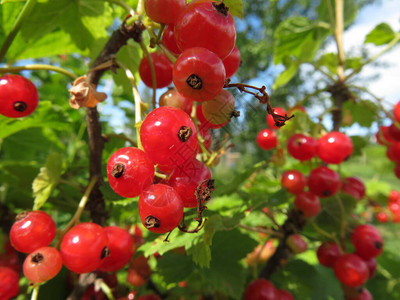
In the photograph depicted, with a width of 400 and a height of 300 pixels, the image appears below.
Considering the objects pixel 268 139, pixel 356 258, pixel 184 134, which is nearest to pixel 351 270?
pixel 356 258

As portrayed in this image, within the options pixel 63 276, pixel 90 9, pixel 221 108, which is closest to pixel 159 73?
pixel 221 108

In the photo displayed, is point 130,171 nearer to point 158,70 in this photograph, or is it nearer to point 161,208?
point 161,208

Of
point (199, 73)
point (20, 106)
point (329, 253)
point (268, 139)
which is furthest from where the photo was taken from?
point (268, 139)

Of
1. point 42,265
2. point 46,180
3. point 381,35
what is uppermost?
point 381,35

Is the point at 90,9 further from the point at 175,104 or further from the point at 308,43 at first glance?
the point at 308,43

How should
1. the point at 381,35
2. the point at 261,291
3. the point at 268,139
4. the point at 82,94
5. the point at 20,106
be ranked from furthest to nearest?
the point at 381,35 < the point at 268,139 < the point at 261,291 < the point at 20,106 < the point at 82,94

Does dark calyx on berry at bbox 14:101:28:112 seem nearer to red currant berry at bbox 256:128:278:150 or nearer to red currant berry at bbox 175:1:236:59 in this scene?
red currant berry at bbox 175:1:236:59

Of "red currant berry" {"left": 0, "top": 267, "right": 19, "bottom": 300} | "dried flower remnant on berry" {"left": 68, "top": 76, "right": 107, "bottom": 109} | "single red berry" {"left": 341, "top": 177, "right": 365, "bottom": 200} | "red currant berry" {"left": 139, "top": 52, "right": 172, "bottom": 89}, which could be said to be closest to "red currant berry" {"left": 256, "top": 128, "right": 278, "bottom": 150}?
"single red berry" {"left": 341, "top": 177, "right": 365, "bottom": 200}

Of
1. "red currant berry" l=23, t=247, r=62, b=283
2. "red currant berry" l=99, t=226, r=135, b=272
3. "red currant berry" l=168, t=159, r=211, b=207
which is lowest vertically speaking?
"red currant berry" l=23, t=247, r=62, b=283
